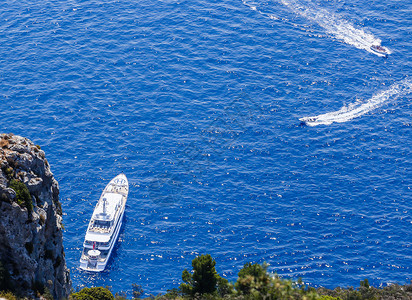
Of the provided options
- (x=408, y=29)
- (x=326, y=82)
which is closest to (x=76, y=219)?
(x=326, y=82)

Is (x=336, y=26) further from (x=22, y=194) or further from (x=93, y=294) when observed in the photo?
(x=22, y=194)

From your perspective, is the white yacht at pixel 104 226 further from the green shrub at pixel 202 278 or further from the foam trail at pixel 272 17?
the foam trail at pixel 272 17

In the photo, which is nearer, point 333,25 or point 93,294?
point 93,294

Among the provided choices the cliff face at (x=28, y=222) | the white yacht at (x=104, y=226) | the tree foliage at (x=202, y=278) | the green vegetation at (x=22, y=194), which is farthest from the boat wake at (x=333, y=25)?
the green vegetation at (x=22, y=194)

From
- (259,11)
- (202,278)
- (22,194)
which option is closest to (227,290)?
(202,278)

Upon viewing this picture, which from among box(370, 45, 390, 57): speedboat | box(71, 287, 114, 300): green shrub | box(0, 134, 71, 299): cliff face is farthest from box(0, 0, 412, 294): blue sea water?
box(0, 134, 71, 299): cliff face

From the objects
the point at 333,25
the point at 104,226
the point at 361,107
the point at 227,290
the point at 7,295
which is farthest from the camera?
the point at 333,25
